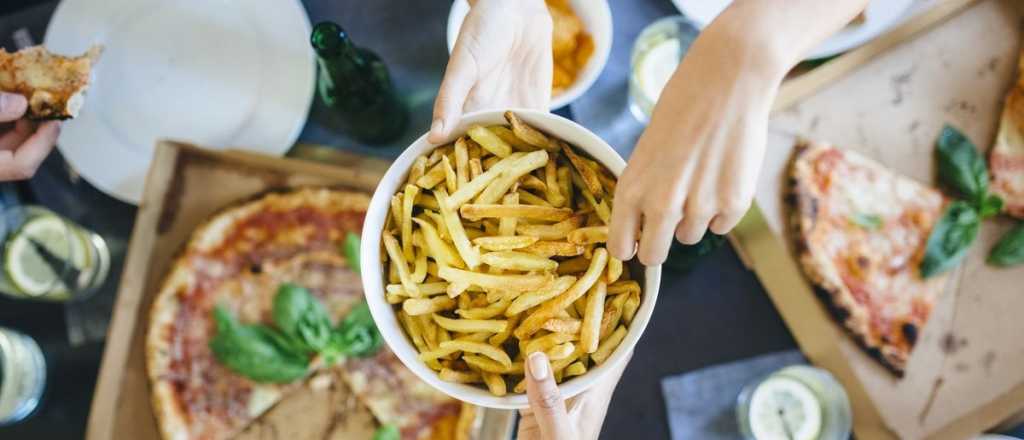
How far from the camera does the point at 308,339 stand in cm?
235

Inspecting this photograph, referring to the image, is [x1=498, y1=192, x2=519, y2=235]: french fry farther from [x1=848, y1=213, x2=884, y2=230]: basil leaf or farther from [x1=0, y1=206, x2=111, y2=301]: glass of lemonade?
[x1=0, y1=206, x2=111, y2=301]: glass of lemonade

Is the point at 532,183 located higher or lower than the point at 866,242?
higher

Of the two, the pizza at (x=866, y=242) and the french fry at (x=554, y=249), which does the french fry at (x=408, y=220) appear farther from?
the pizza at (x=866, y=242)

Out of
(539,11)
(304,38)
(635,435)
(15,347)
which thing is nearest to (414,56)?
(304,38)

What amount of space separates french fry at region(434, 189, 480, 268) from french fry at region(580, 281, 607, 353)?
0.82ft

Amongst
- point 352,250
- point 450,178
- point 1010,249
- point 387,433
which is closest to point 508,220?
point 450,178

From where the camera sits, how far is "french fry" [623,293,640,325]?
150 centimetres

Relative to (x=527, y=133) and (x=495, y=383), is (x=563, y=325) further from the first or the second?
(x=527, y=133)

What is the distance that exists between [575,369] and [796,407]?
119cm

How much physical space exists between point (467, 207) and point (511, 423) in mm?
1064

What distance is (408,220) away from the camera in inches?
59.9

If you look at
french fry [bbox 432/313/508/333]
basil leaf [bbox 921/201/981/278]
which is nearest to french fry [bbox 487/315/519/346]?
french fry [bbox 432/313/508/333]

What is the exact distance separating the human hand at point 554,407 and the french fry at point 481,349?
83mm

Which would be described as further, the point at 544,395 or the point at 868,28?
the point at 868,28
